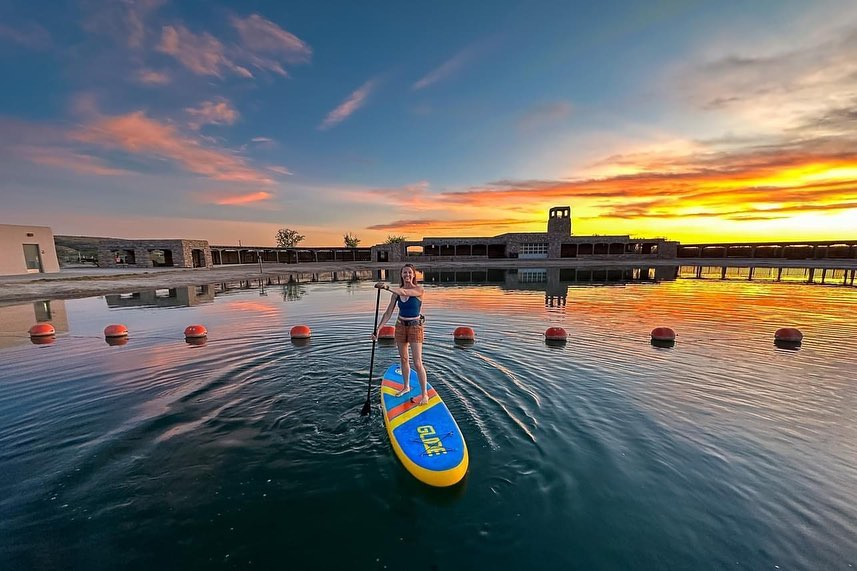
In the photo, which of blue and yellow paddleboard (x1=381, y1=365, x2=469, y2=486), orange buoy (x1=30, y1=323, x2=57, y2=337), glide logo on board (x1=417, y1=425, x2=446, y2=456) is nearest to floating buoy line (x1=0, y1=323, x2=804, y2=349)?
orange buoy (x1=30, y1=323, x2=57, y2=337)

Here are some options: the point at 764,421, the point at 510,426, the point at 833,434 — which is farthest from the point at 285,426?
the point at 833,434

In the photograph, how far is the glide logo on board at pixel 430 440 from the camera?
198 inches

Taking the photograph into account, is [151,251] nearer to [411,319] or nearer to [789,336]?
[411,319]

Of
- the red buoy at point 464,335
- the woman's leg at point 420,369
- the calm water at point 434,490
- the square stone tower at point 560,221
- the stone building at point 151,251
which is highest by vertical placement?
the square stone tower at point 560,221

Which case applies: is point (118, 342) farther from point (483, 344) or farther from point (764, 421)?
point (764, 421)

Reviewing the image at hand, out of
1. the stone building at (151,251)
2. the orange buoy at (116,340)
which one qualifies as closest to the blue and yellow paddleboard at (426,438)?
the orange buoy at (116,340)

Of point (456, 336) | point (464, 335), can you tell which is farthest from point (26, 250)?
point (464, 335)

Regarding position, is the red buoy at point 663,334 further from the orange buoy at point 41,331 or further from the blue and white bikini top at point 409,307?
the orange buoy at point 41,331

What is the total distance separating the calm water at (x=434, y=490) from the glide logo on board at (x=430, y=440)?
529mm

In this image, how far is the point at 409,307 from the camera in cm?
632

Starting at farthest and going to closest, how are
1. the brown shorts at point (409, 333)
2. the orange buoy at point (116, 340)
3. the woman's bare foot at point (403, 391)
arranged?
the orange buoy at point (116, 340), the woman's bare foot at point (403, 391), the brown shorts at point (409, 333)

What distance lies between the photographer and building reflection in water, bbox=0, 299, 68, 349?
12.5 m

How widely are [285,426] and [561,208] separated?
2672 inches

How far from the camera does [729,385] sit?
8.30 m
